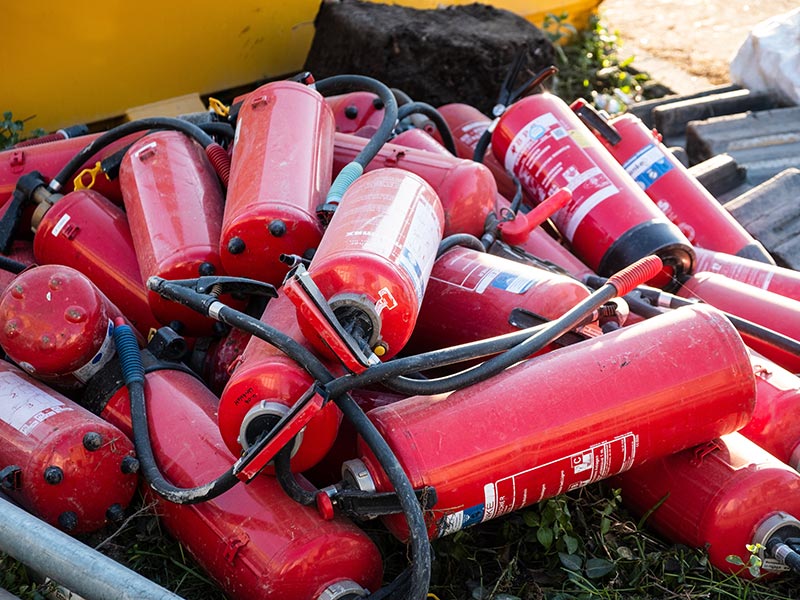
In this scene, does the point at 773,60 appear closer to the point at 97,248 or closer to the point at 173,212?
the point at 173,212

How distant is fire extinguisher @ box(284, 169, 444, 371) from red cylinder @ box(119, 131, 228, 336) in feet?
1.57

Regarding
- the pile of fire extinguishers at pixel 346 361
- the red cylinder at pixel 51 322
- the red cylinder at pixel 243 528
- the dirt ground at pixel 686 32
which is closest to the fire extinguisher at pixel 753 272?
the pile of fire extinguishers at pixel 346 361

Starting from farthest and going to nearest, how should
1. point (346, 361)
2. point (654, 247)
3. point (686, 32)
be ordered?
point (686, 32), point (654, 247), point (346, 361)

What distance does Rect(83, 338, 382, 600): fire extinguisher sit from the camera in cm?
177

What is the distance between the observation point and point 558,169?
2.92 meters

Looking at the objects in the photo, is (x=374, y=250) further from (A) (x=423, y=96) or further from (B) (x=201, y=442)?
(A) (x=423, y=96)

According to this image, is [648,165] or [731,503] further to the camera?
[648,165]

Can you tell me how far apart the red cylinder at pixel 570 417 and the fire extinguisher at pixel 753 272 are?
31.6 inches

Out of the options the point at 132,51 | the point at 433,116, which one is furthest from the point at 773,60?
the point at 132,51

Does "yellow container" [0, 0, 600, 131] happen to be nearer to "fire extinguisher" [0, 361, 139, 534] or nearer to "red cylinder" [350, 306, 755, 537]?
"fire extinguisher" [0, 361, 139, 534]

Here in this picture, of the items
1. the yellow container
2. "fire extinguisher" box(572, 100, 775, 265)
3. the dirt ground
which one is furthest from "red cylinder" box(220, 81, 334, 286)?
the dirt ground

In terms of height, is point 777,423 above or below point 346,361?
below

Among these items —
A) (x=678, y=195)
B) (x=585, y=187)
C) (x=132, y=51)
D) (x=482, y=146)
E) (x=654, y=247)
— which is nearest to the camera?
(x=654, y=247)

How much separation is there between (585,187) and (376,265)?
4.03ft
